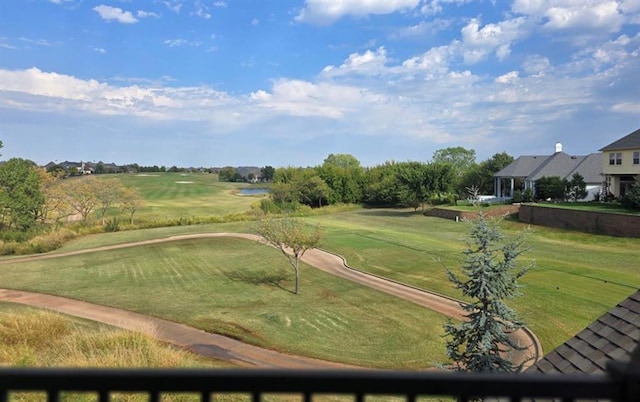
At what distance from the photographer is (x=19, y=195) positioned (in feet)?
136

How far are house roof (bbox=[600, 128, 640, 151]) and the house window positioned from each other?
670 millimetres

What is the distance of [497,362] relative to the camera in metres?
7.97

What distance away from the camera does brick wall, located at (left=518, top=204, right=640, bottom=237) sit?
31.4m

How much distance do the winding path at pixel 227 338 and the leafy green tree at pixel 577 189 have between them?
31.0 m

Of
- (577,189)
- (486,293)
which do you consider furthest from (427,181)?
(486,293)

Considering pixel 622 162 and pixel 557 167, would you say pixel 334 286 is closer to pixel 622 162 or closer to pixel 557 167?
pixel 622 162

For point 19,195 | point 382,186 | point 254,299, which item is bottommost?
point 254,299

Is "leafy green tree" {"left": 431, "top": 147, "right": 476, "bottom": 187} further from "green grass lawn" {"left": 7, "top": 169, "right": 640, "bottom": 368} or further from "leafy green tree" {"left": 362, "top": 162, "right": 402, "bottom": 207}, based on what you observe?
"green grass lawn" {"left": 7, "top": 169, "right": 640, "bottom": 368}

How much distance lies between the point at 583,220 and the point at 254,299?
Result: 94.6 feet

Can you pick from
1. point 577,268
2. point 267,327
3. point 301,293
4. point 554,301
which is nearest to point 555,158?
point 577,268

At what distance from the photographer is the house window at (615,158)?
39.8 m

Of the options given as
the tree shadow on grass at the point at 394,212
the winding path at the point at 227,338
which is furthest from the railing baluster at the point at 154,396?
the tree shadow on grass at the point at 394,212

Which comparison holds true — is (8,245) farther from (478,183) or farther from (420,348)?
(478,183)

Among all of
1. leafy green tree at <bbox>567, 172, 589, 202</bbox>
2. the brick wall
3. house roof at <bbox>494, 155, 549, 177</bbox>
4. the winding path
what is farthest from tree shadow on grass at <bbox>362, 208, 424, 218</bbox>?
the winding path
